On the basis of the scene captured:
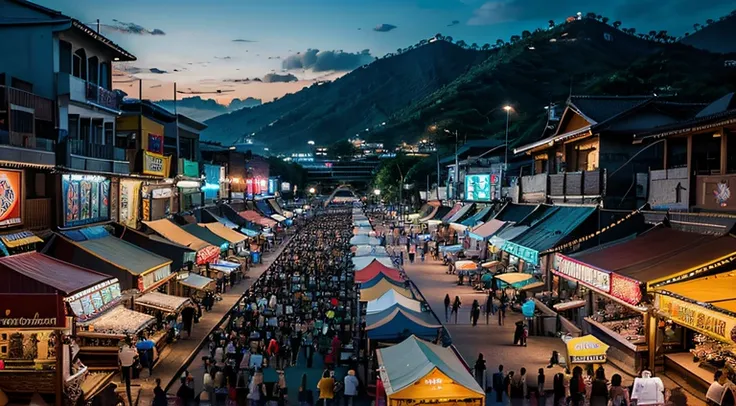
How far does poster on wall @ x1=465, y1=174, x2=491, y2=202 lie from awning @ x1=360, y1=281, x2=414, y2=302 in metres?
23.8

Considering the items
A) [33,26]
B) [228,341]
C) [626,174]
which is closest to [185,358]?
[228,341]

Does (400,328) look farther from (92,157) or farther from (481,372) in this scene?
(92,157)

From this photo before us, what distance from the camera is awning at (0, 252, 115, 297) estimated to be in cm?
1524

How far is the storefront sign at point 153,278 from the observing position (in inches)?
835

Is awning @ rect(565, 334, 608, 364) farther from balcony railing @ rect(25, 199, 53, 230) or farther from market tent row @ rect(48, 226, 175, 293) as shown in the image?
balcony railing @ rect(25, 199, 53, 230)

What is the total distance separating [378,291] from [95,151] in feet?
38.0

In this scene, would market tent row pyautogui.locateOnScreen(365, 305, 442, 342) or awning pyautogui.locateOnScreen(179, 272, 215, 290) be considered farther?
awning pyautogui.locateOnScreen(179, 272, 215, 290)

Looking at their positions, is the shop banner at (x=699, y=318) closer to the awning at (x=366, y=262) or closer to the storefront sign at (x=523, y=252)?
the storefront sign at (x=523, y=252)

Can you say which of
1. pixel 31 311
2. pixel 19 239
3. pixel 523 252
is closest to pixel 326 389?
pixel 31 311

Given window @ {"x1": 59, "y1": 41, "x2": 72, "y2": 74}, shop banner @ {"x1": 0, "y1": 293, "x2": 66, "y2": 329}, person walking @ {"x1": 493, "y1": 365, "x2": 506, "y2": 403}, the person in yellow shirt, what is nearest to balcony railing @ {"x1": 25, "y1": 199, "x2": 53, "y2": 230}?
shop banner @ {"x1": 0, "y1": 293, "x2": 66, "y2": 329}

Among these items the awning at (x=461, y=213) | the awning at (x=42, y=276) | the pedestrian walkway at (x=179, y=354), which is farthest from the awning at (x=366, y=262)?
the awning at (x=461, y=213)

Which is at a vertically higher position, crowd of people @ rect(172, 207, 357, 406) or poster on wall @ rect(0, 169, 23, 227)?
poster on wall @ rect(0, 169, 23, 227)

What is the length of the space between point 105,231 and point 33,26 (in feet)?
24.9

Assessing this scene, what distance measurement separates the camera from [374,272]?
2986 cm
